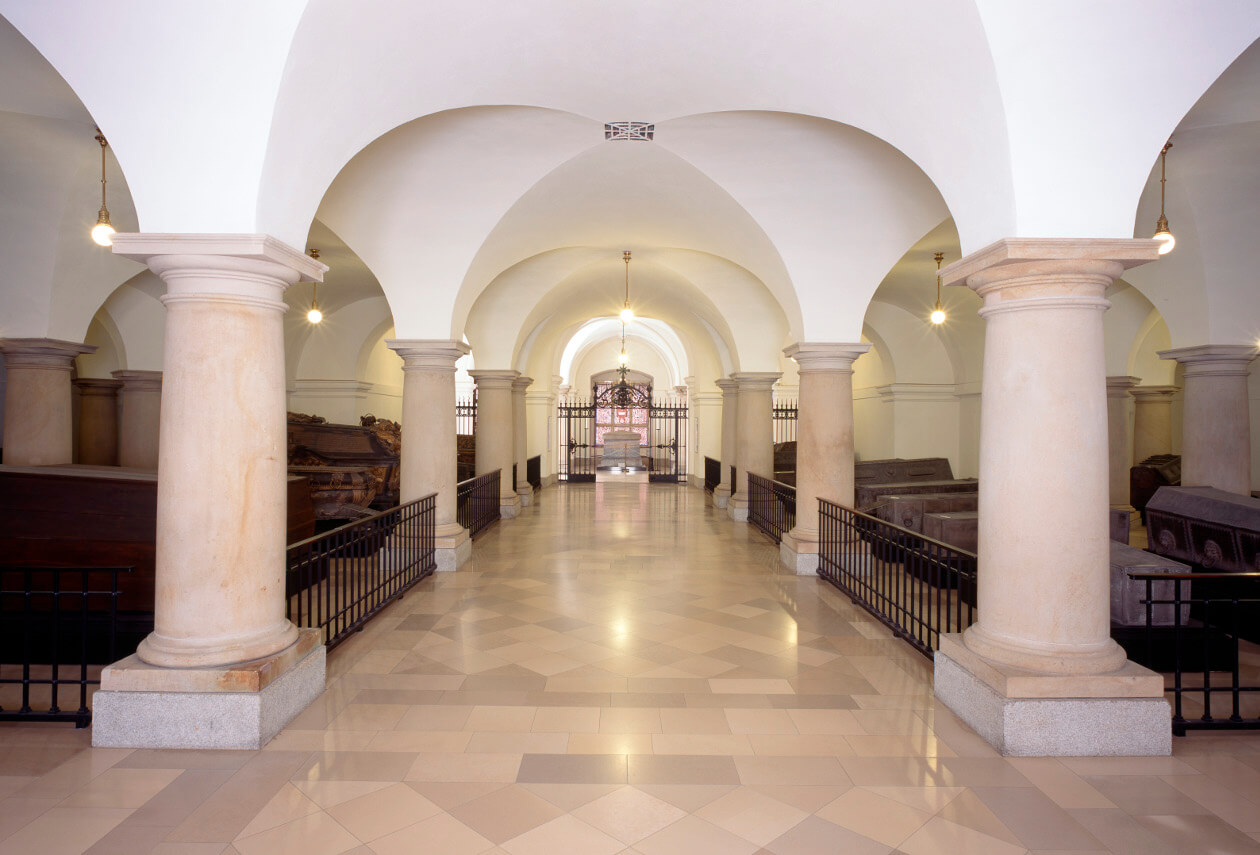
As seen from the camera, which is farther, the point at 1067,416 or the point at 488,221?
the point at 488,221

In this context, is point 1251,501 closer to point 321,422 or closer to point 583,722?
point 583,722

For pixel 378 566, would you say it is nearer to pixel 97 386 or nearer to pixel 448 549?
pixel 448 549

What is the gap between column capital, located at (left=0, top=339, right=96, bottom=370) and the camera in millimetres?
8500

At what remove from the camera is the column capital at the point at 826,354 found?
28.2 ft

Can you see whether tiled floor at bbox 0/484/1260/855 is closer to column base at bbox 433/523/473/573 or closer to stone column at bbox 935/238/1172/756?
stone column at bbox 935/238/1172/756

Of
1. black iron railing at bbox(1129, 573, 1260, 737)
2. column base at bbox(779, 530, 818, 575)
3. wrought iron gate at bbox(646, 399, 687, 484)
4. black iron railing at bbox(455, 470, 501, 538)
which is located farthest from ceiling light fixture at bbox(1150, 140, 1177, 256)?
wrought iron gate at bbox(646, 399, 687, 484)

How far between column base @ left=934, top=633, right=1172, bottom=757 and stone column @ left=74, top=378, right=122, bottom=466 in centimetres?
1473

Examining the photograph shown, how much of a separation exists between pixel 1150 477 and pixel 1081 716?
1229 centimetres

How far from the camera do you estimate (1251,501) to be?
7367mm

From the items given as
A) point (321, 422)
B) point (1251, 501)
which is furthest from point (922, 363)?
point (321, 422)

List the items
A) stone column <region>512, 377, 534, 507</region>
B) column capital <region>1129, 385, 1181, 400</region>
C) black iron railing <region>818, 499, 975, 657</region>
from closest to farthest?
black iron railing <region>818, 499, 975, 657</region>
stone column <region>512, 377, 534, 507</region>
column capital <region>1129, 385, 1181, 400</region>

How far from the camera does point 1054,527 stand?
4.13 m

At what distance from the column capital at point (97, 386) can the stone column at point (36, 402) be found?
16.3 feet

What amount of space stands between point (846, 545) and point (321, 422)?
10.3m
